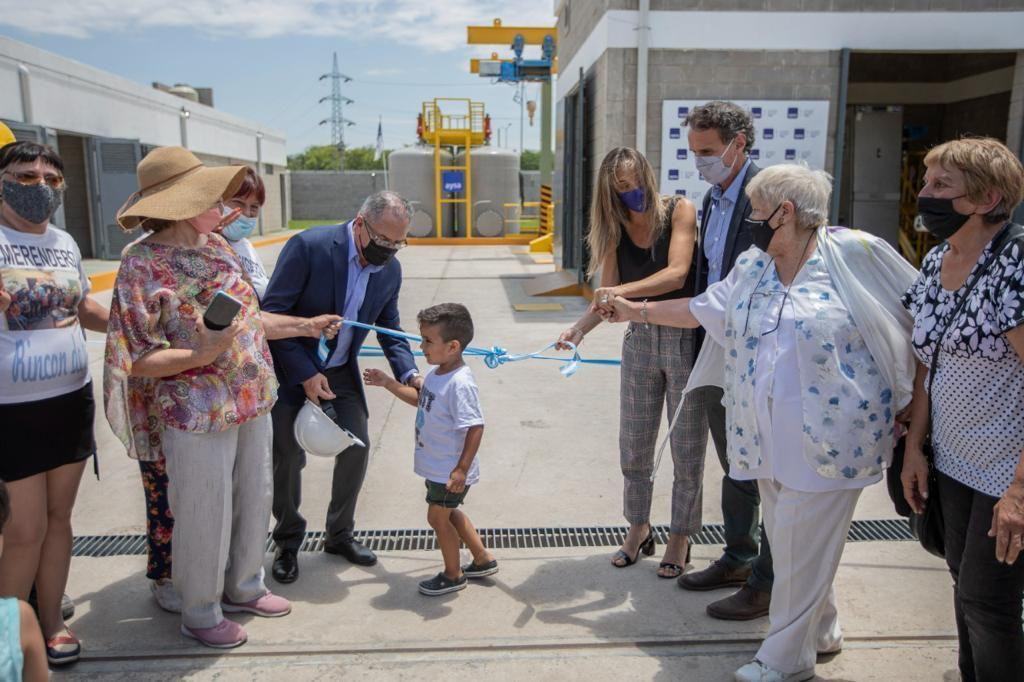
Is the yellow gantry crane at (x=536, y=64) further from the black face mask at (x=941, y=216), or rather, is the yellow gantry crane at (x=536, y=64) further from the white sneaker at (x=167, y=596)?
the black face mask at (x=941, y=216)

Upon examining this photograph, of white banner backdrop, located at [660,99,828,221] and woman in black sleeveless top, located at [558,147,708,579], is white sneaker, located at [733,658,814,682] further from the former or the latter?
white banner backdrop, located at [660,99,828,221]

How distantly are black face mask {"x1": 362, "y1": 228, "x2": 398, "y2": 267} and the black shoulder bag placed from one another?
2.04m

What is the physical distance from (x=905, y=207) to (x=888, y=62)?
2.48 meters

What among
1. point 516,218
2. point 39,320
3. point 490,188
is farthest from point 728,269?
point 516,218

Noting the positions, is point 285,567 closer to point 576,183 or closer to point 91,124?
point 576,183

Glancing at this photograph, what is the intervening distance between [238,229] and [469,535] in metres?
1.77

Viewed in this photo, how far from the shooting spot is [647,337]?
343cm

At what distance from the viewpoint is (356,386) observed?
144 inches

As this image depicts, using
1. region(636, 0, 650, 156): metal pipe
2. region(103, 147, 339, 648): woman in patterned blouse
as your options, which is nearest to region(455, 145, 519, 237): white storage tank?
region(636, 0, 650, 156): metal pipe

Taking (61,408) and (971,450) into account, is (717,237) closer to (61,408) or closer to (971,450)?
(971,450)

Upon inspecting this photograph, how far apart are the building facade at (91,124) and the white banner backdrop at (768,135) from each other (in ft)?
31.9

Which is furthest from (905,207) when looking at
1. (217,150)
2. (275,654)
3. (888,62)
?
(217,150)

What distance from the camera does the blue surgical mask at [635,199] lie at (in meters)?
3.29

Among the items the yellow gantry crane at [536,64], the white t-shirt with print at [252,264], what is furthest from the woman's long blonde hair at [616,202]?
the yellow gantry crane at [536,64]
